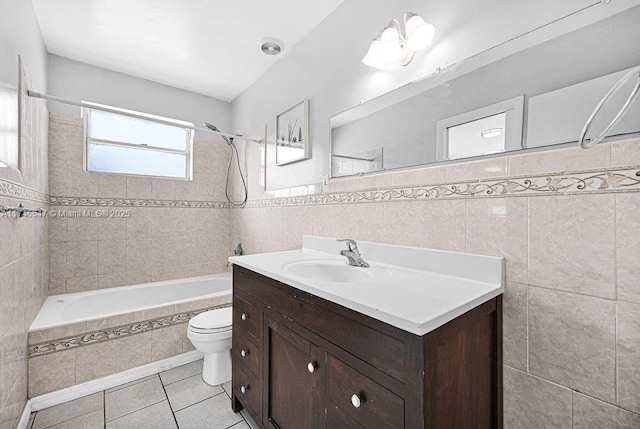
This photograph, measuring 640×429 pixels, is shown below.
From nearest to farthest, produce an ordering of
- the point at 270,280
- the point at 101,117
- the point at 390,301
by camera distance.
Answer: the point at 390,301, the point at 270,280, the point at 101,117

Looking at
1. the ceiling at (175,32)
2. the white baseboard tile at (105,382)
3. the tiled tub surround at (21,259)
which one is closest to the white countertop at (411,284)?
the tiled tub surround at (21,259)

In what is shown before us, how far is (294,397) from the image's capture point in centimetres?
113

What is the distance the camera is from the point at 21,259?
4.93 ft

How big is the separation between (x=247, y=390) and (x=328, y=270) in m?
0.76

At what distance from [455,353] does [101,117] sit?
3318 mm

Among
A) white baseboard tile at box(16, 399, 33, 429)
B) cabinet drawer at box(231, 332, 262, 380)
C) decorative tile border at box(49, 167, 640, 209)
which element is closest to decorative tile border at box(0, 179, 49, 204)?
white baseboard tile at box(16, 399, 33, 429)

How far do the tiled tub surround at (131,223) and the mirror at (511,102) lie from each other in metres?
2.23

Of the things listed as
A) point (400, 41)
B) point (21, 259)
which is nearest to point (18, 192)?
point (21, 259)

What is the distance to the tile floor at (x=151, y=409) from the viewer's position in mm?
1522

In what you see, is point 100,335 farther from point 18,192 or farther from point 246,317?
point 246,317

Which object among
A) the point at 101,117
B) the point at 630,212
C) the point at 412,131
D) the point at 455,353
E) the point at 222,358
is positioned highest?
the point at 101,117

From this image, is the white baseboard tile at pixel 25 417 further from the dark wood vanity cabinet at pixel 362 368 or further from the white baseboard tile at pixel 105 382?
the dark wood vanity cabinet at pixel 362 368

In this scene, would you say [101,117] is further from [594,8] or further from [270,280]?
[594,8]

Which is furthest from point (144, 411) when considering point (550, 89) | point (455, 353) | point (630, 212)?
point (550, 89)
